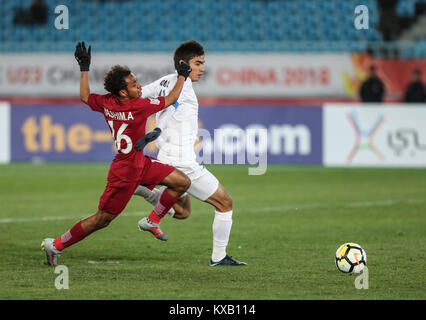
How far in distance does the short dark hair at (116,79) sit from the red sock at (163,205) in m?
1.33

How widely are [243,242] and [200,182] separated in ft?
6.28

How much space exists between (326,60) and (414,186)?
7429mm

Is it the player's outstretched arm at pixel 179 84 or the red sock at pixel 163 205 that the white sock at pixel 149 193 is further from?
the player's outstretched arm at pixel 179 84

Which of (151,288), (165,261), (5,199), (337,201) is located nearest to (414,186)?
(337,201)

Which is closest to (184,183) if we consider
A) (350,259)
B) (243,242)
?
(350,259)

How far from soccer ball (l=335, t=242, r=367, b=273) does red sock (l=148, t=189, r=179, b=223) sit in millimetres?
1721

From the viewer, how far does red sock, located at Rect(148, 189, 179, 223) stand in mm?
8219

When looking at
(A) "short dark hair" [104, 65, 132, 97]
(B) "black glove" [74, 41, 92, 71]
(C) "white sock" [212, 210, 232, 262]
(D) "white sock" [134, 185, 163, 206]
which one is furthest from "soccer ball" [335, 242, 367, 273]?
(B) "black glove" [74, 41, 92, 71]

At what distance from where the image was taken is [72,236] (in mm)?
7660

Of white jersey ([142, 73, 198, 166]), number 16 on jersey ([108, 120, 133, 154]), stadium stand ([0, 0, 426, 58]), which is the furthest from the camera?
stadium stand ([0, 0, 426, 58])

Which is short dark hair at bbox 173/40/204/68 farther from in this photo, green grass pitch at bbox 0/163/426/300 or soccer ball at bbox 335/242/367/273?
soccer ball at bbox 335/242/367/273

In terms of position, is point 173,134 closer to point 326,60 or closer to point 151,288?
point 151,288

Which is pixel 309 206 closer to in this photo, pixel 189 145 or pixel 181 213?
pixel 181 213

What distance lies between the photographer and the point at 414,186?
614 inches
